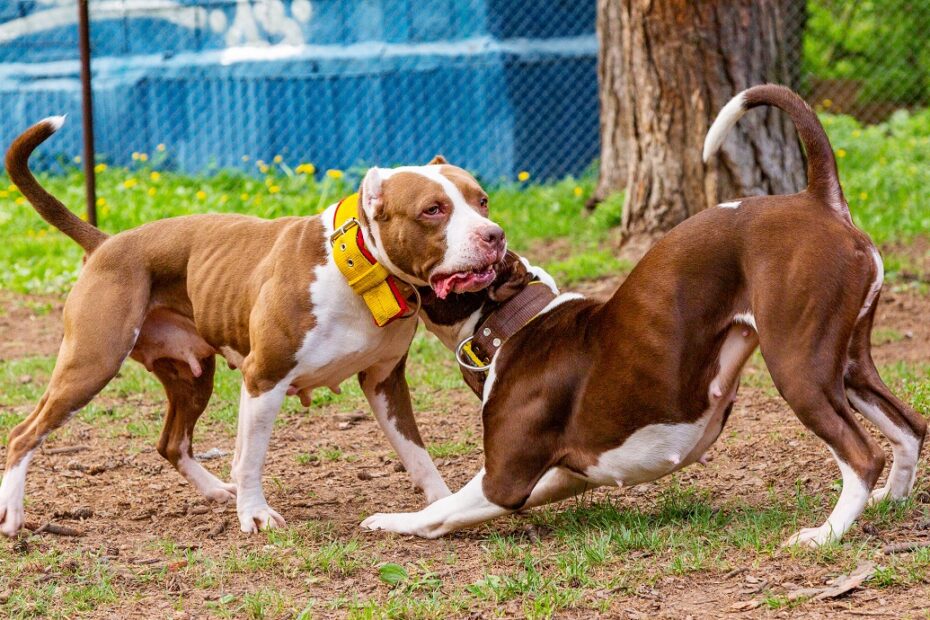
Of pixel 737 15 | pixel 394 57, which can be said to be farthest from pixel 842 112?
pixel 737 15

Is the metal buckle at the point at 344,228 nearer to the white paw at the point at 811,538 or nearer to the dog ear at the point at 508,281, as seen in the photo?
the dog ear at the point at 508,281

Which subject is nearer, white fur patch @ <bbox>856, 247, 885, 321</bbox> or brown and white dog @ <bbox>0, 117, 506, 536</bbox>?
white fur patch @ <bbox>856, 247, 885, 321</bbox>

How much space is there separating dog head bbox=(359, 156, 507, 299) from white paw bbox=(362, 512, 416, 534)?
84 centimetres

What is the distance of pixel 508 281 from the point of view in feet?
14.0

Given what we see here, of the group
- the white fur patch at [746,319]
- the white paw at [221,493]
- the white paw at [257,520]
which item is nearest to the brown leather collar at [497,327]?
the white fur patch at [746,319]

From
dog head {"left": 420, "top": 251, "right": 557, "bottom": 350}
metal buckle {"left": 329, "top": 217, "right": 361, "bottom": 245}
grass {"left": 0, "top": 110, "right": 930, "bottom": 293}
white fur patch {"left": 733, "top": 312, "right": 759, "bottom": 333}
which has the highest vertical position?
metal buckle {"left": 329, "top": 217, "right": 361, "bottom": 245}

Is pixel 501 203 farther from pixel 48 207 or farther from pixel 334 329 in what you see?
pixel 334 329

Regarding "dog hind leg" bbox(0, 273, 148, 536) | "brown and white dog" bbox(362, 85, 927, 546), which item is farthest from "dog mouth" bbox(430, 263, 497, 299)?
"dog hind leg" bbox(0, 273, 148, 536)

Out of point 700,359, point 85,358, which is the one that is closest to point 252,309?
point 85,358

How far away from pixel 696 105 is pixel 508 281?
4106 mm

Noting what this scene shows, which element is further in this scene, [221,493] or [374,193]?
[221,493]

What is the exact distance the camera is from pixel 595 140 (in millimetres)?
12156

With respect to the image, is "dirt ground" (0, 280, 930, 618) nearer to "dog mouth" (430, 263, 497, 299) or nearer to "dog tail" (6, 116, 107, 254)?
"dog mouth" (430, 263, 497, 299)

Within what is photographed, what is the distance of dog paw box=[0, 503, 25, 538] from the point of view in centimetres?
446
